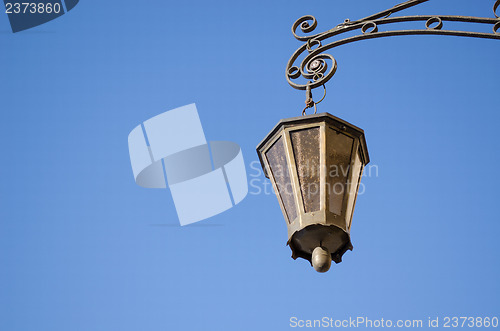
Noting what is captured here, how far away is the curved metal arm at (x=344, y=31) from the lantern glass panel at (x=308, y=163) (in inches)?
27.4

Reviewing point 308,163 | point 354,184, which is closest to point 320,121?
point 308,163

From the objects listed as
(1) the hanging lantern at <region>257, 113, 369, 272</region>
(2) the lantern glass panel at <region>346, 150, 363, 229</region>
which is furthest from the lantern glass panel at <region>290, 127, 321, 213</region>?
(2) the lantern glass panel at <region>346, 150, 363, 229</region>

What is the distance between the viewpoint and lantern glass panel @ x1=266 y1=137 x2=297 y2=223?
2970 millimetres

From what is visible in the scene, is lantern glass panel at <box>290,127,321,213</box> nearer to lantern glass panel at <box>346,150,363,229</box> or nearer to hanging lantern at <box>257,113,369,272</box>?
hanging lantern at <box>257,113,369,272</box>

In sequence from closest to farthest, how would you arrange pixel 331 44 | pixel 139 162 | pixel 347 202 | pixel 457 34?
1. pixel 347 202
2. pixel 457 34
3. pixel 331 44
4. pixel 139 162

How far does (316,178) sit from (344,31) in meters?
1.57

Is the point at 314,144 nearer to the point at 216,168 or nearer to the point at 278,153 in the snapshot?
the point at 278,153

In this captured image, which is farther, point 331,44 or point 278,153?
point 331,44

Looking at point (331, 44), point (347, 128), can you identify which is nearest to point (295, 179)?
point (347, 128)

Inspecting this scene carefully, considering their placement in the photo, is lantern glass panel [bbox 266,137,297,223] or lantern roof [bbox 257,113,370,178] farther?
lantern roof [bbox 257,113,370,178]

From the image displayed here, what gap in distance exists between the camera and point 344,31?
13.3 feet

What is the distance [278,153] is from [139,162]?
5.04 meters

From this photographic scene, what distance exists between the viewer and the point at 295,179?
2969mm

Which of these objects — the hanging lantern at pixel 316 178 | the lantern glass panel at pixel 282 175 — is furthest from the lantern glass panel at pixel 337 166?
the lantern glass panel at pixel 282 175
